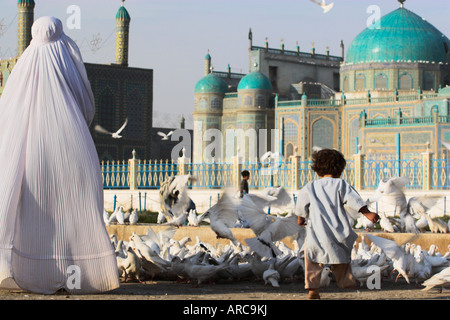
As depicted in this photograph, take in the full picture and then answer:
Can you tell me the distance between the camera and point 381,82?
108 feet

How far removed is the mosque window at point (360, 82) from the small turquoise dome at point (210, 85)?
5828 mm

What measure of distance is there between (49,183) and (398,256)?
2.74 metres

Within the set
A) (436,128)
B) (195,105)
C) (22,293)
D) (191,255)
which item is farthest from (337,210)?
(195,105)

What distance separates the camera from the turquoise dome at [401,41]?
32500 millimetres

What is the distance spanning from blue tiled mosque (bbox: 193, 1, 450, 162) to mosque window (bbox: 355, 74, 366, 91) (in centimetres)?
4

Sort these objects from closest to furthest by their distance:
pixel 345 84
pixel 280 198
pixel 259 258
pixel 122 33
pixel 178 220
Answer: pixel 259 258, pixel 280 198, pixel 178 220, pixel 122 33, pixel 345 84

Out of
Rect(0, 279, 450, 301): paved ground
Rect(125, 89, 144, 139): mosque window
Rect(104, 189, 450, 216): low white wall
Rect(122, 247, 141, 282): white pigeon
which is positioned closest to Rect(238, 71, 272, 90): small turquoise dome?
Rect(125, 89, 144, 139): mosque window

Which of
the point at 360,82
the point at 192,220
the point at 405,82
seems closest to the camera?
the point at 192,220

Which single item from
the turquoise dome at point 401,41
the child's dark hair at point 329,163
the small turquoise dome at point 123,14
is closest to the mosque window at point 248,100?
the turquoise dome at point 401,41

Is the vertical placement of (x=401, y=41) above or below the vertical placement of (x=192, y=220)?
above

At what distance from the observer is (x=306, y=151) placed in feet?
107

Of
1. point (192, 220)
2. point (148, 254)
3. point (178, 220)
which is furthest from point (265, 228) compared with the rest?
point (192, 220)

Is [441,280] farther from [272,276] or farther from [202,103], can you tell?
[202,103]

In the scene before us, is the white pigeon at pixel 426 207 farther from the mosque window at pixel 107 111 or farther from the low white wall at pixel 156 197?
the mosque window at pixel 107 111
